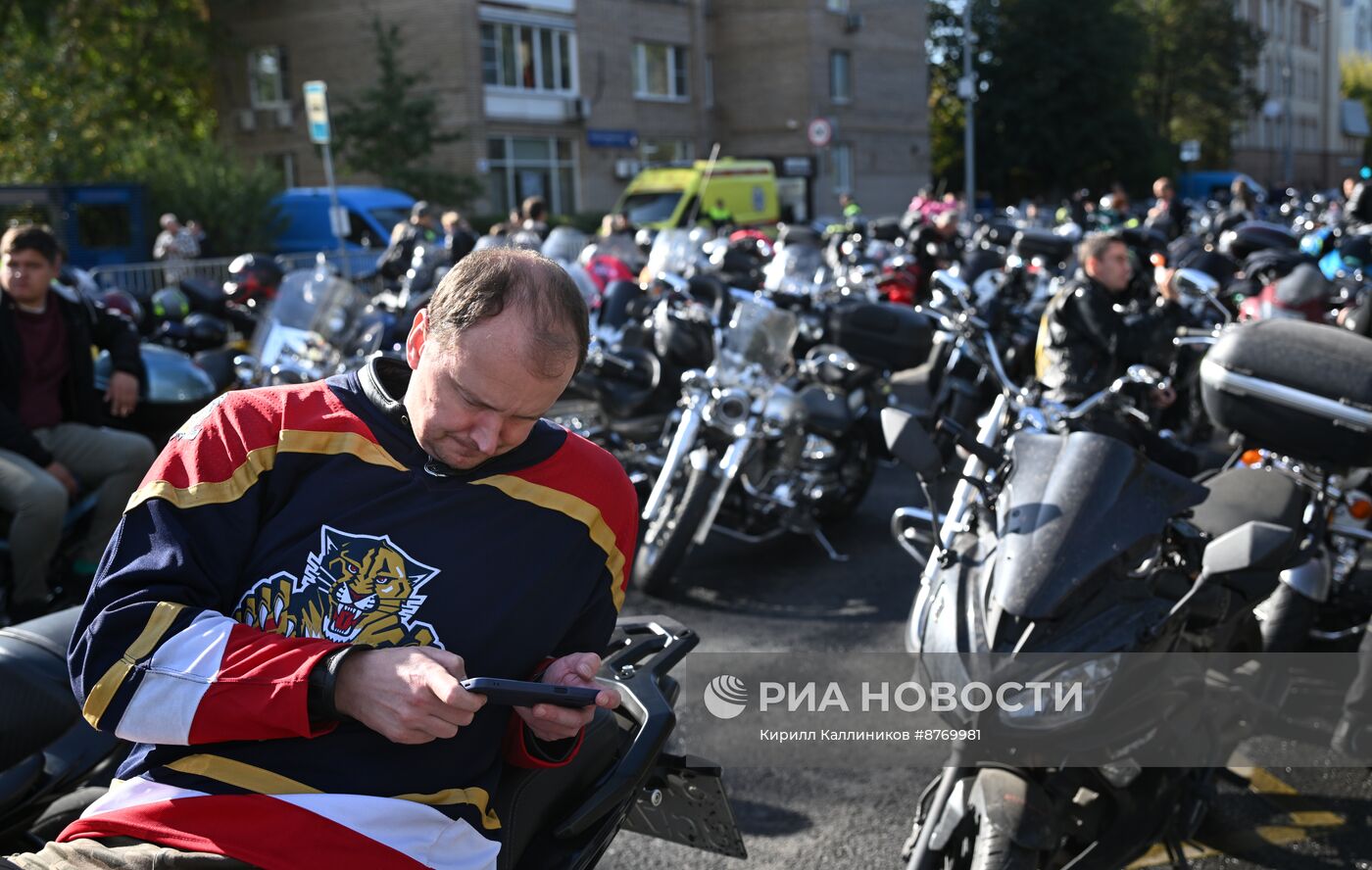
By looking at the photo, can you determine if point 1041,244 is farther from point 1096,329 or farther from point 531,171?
point 531,171

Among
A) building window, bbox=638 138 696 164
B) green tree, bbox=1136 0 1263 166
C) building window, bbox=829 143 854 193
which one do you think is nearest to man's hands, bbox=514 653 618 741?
building window, bbox=638 138 696 164

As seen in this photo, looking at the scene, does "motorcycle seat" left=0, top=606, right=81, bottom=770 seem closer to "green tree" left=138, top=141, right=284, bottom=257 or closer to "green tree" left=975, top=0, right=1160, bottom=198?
"green tree" left=138, top=141, right=284, bottom=257

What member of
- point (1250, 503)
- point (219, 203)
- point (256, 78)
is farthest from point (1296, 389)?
point (256, 78)

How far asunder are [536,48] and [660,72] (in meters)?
5.13

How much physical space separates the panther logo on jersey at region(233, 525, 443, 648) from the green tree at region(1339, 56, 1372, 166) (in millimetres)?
92938

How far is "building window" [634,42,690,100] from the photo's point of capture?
1475 inches

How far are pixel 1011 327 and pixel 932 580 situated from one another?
6.96 metres

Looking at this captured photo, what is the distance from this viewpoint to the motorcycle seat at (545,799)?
2201mm

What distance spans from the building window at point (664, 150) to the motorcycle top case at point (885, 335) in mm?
30734

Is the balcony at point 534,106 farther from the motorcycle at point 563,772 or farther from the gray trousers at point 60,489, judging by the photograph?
the motorcycle at point 563,772

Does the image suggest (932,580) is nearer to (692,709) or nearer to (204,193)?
(692,709)

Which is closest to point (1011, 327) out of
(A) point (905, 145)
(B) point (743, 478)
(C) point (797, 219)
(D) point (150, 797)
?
(B) point (743, 478)

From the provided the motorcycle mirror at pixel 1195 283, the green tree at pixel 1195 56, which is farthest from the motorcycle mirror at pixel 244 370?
the green tree at pixel 1195 56

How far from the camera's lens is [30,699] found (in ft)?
8.14
